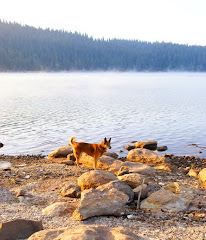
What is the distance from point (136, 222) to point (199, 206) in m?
2.36

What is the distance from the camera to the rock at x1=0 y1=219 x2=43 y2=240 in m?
6.28

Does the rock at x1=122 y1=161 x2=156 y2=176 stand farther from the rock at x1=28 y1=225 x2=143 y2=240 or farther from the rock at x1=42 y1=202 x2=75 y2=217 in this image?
the rock at x1=28 y1=225 x2=143 y2=240

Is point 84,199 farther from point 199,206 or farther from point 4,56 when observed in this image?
point 4,56

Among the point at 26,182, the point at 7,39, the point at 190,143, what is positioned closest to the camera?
the point at 26,182

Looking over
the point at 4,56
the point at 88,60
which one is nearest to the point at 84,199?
the point at 4,56

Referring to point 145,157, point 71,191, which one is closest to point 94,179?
point 71,191

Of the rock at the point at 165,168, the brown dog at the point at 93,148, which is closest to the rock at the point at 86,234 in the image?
the brown dog at the point at 93,148

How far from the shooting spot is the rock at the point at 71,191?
9550mm

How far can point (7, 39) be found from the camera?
479 ft

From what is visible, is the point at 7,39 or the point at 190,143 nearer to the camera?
the point at 190,143

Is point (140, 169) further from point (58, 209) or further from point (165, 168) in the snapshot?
point (58, 209)

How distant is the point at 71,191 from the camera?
9.61 metres

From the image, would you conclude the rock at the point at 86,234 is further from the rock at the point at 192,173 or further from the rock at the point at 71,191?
the rock at the point at 192,173

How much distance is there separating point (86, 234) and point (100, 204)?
2147 millimetres
